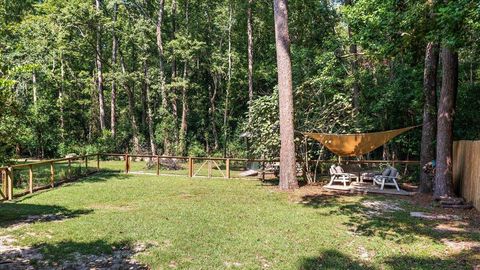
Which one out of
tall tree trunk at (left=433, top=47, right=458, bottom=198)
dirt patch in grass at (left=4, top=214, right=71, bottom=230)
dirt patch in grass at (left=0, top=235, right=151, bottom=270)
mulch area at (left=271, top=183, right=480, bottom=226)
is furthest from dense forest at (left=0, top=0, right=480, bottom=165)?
dirt patch in grass at (left=0, top=235, right=151, bottom=270)

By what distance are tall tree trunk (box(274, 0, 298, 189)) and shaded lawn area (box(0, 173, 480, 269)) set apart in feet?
2.64

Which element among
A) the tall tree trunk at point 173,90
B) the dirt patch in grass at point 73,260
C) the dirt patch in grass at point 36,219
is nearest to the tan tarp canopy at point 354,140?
the dirt patch in grass at point 73,260

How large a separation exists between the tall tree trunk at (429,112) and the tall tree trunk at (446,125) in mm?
855

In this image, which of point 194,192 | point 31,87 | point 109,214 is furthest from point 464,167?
point 31,87

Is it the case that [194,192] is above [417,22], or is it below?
below

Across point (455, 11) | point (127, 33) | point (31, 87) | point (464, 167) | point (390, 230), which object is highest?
point (127, 33)

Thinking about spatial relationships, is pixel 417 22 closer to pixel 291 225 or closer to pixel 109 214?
pixel 291 225

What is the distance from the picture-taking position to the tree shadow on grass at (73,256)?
13.6 ft

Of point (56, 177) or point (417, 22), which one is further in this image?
point (56, 177)

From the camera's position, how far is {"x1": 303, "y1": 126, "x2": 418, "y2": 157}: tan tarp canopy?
31.7ft

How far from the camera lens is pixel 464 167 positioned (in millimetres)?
7691

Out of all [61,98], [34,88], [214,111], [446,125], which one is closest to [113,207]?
[446,125]

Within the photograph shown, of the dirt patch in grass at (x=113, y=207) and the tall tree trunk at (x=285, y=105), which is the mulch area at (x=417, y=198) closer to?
the tall tree trunk at (x=285, y=105)

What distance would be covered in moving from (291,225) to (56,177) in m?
9.10
